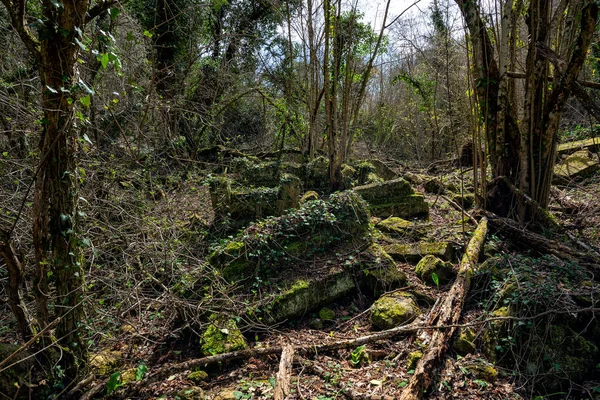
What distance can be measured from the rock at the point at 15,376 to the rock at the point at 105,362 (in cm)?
46

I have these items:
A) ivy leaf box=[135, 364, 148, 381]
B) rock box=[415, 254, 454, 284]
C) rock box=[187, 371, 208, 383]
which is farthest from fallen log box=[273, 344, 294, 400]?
rock box=[415, 254, 454, 284]

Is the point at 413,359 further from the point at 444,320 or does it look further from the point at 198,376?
the point at 198,376

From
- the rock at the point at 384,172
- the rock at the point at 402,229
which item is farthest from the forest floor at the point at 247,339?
the rock at the point at 384,172

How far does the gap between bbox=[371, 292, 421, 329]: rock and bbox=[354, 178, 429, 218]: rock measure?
3139 millimetres

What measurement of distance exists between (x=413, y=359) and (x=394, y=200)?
14.3 feet

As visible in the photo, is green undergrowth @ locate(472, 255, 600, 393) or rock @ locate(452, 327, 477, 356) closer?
green undergrowth @ locate(472, 255, 600, 393)

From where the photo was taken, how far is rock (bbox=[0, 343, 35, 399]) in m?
2.66

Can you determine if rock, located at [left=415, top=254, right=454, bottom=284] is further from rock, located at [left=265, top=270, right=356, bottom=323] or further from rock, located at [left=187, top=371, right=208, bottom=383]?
rock, located at [left=187, top=371, right=208, bottom=383]

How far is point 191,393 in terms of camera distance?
2912 mm

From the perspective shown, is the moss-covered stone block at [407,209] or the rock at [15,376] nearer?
the rock at [15,376]

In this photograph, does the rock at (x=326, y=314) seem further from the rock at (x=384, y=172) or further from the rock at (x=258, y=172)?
the rock at (x=384, y=172)

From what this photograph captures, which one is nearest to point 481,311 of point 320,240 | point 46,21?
point 320,240

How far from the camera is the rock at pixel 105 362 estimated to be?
10.3 feet

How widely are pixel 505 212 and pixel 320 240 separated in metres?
3.12
